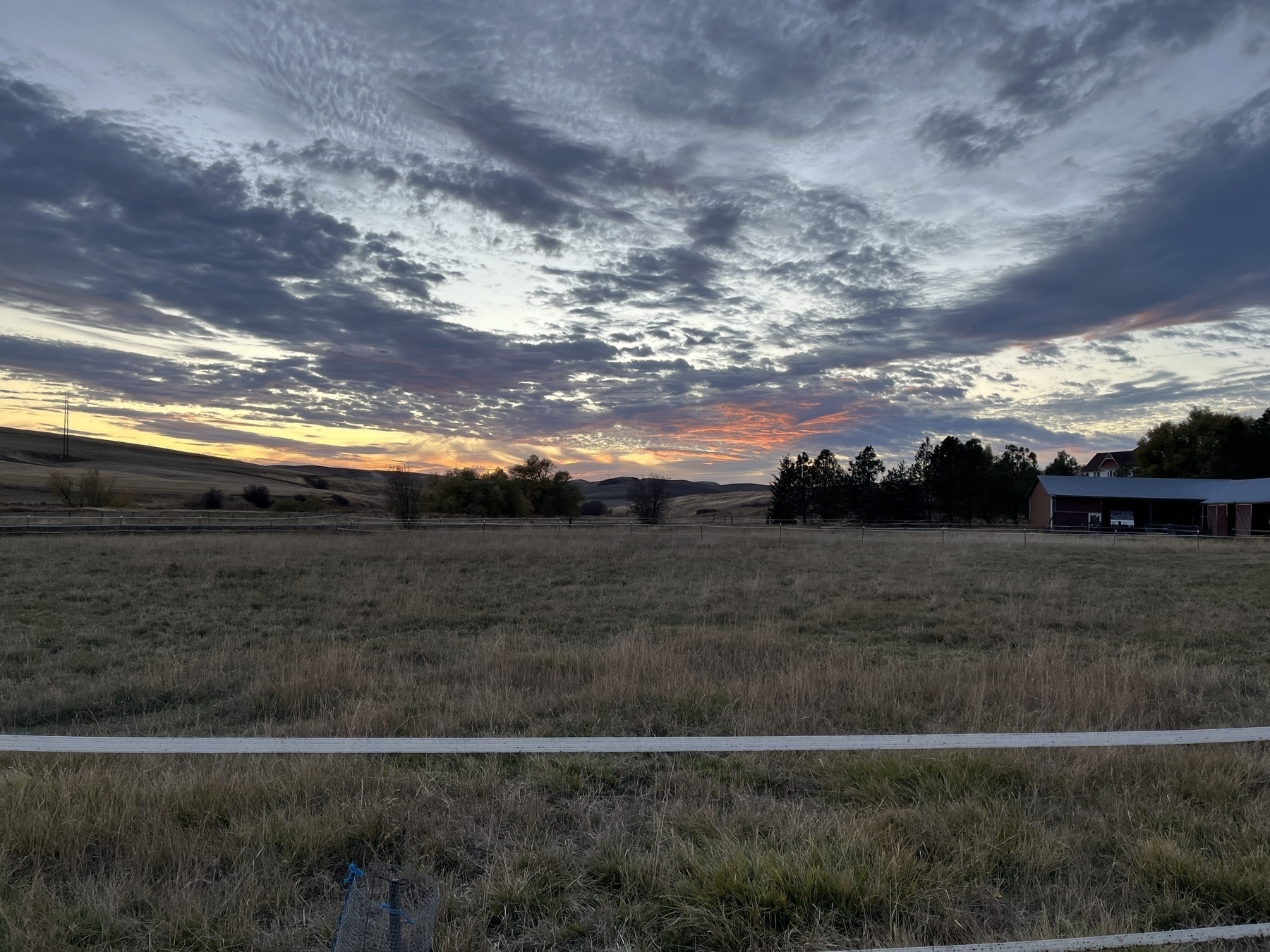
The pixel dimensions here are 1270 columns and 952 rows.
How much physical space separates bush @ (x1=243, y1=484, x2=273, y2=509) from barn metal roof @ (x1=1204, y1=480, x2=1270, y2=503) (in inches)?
4159

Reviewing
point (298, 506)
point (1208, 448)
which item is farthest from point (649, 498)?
Answer: point (1208, 448)

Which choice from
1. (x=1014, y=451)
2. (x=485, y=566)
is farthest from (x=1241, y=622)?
(x=1014, y=451)

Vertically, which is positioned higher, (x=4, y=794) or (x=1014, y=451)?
(x=1014, y=451)

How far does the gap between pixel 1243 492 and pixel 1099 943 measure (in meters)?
76.0

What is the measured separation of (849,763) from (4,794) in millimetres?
6310

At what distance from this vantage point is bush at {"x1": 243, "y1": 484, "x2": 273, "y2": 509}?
9888 cm

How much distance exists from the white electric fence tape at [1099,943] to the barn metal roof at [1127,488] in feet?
235

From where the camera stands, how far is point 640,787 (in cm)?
598

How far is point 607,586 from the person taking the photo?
854 inches

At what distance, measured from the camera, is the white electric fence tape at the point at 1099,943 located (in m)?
3.46

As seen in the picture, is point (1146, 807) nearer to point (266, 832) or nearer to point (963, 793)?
point (963, 793)

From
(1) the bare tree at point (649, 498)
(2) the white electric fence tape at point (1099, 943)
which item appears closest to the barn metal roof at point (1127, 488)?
(1) the bare tree at point (649, 498)

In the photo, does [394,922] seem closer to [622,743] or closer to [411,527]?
[622,743]

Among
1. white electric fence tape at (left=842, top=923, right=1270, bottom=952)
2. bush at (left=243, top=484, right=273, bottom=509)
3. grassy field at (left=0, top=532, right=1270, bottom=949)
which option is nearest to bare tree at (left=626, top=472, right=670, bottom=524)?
bush at (left=243, top=484, right=273, bottom=509)
